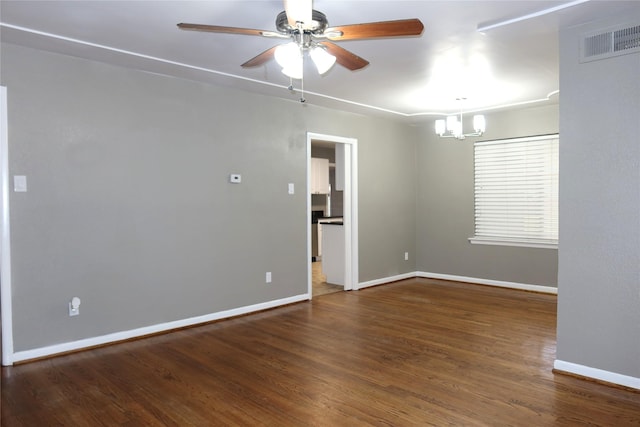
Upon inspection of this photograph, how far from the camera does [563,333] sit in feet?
10.2

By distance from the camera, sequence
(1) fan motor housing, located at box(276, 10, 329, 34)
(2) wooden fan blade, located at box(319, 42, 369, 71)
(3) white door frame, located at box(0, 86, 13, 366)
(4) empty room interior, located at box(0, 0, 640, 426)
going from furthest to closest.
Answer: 1. (3) white door frame, located at box(0, 86, 13, 366)
2. (4) empty room interior, located at box(0, 0, 640, 426)
3. (2) wooden fan blade, located at box(319, 42, 369, 71)
4. (1) fan motor housing, located at box(276, 10, 329, 34)

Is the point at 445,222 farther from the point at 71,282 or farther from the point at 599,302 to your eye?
the point at 71,282

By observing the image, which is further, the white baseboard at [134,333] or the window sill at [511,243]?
the window sill at [511,243]

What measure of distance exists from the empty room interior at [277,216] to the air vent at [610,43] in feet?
0.04

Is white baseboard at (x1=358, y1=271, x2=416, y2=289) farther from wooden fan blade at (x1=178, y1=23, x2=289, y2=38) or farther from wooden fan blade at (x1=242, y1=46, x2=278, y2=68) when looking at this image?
wooden fan blade at (x1=178, y1=23, x2=289, y2=38)

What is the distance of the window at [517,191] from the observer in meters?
5.70

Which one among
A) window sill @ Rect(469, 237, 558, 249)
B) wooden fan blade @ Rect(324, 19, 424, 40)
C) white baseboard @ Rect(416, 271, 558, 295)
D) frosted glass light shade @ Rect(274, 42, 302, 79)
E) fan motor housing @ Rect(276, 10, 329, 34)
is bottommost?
white baseboard @ Rect(416, 271, 558, 295)

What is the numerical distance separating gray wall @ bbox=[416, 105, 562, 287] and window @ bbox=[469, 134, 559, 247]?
0.11m

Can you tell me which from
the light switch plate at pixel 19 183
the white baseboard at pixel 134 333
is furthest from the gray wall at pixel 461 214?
the light switch plate at pixel 19 183

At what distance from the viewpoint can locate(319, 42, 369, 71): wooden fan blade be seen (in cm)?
260

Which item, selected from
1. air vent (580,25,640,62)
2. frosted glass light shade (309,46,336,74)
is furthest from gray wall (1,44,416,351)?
air vent (580,25,640,62)

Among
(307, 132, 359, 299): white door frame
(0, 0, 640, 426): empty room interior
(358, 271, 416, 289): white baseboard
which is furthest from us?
(358, 271, 416, 289): white baseboard

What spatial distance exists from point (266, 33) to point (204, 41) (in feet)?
3.58

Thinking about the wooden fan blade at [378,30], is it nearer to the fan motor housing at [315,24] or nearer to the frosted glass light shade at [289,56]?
the fan motor housing at [315,24]
